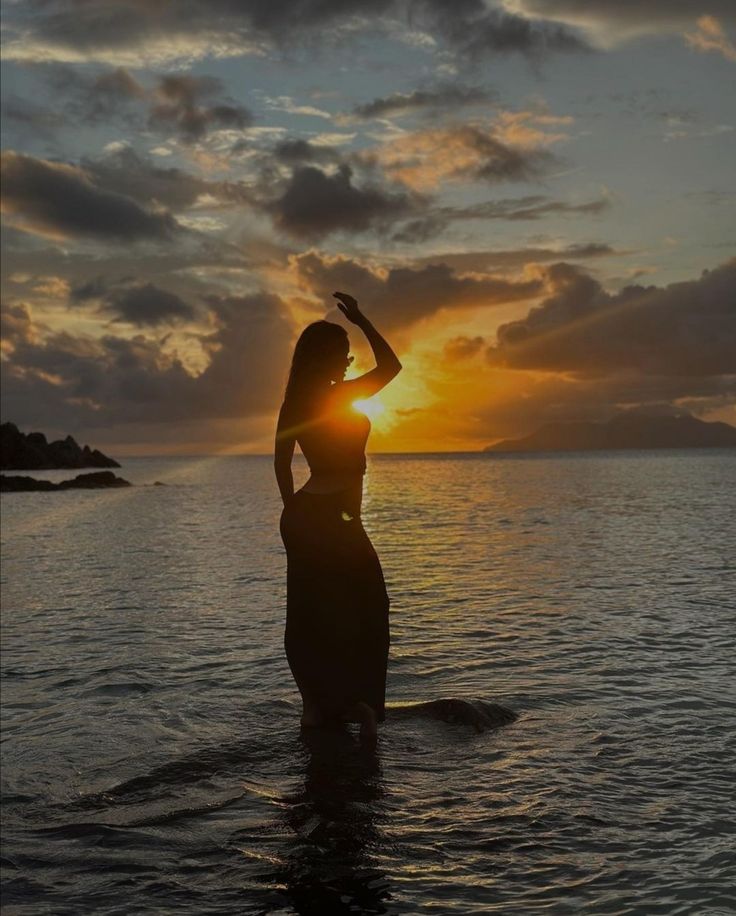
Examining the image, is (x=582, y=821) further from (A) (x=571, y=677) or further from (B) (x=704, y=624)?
(B) (x=704, y=624)

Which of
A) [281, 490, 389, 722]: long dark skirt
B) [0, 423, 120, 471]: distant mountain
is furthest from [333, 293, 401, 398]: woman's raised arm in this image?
[0, 423, 120, 471]: distant mountain

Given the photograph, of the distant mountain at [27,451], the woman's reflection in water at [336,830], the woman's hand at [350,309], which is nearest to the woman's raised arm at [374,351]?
the woman's hand at [350,309]

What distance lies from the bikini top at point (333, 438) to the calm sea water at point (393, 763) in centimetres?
302

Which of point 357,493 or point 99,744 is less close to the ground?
point 357,493

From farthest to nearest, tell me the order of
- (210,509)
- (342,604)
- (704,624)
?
1. (210,509)
2. (704,624)
3. (342,604)

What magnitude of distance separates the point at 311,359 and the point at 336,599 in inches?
99.8

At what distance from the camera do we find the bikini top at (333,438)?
9086 millimetres

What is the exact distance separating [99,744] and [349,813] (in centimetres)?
419

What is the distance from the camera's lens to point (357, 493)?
9266 millimetres

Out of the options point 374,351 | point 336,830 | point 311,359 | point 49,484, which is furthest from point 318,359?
point 49,484

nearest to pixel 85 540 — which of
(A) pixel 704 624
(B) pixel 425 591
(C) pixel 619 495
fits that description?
(B) pixel 425 591

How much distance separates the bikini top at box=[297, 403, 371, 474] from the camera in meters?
9.09

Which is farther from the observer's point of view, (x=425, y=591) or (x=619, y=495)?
(x=619, y=495)

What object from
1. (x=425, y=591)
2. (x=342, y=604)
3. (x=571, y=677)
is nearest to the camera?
(x=342, y=604)
